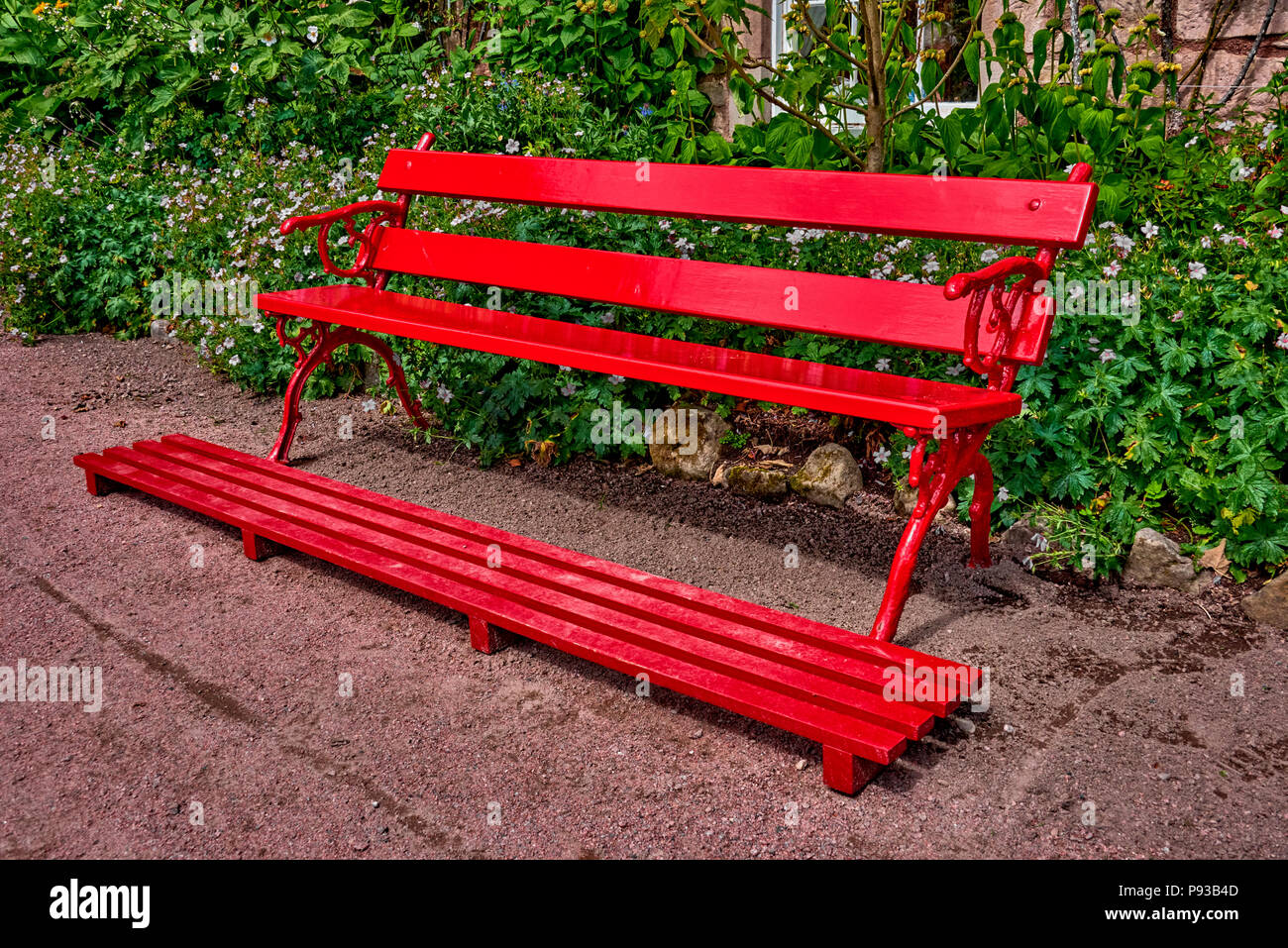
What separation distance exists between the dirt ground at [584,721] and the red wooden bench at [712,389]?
0.19 metres

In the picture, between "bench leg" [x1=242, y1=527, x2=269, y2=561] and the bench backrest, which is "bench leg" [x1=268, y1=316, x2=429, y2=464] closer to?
the bench backrest

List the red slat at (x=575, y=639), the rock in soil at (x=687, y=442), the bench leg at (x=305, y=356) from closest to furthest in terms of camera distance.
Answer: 1. the red slat at (x=575, y=639)
2. the rock in soil at (x=687, y=442)
3. the bench leg at (x=305, y=356)

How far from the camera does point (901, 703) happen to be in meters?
2.30

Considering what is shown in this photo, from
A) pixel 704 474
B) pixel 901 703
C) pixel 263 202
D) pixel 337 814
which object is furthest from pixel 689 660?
pixel 263 202

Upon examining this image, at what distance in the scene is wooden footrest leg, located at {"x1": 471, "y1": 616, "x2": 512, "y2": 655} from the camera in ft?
9.72

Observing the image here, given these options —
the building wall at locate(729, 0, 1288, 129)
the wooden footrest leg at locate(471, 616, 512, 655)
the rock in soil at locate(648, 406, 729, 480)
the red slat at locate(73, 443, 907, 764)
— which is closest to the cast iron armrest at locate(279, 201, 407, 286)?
the red slat at locate(73, 443, 907, 764)

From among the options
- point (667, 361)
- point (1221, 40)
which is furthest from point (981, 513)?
point (1221, 40)

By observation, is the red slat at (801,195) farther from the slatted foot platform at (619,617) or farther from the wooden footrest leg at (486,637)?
the wooden footrest leg at (486,637)

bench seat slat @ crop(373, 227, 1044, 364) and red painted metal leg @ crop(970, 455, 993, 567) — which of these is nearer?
bench seat slat @ crop(373, 227, 1044, 364)

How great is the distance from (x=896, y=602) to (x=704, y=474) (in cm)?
157

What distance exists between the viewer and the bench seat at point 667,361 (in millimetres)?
2719

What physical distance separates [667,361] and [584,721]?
1165 mm

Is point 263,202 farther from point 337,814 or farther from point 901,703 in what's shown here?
point 901,703

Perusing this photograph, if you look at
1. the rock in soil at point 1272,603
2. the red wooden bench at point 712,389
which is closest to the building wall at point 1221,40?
the red wooden bench at point 712,389
